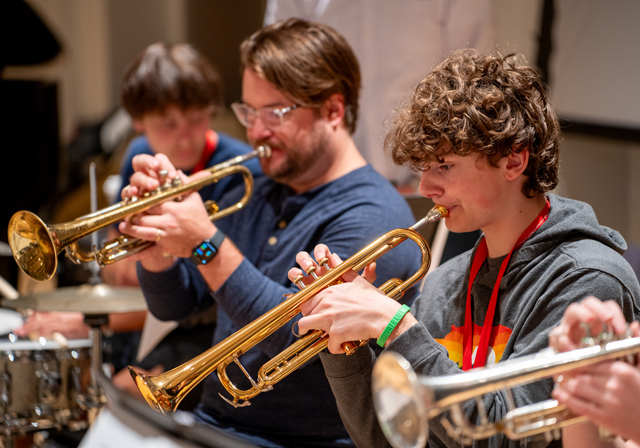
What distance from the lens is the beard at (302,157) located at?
6.08ft

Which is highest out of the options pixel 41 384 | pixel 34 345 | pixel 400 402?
pixel 400 402

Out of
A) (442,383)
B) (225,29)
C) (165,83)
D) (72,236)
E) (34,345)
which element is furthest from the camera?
(225,29)

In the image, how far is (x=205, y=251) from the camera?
1638 mm

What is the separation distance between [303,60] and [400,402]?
1218 mm

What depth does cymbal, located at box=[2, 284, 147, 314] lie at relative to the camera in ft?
6.72

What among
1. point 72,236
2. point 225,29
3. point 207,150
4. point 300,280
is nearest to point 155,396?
point 300,280

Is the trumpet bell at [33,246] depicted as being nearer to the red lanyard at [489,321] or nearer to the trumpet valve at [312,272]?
the trumpet valve at [312,272]

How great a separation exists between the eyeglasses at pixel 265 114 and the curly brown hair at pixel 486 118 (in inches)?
26.2

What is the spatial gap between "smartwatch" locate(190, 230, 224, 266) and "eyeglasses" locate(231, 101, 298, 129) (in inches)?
17.1

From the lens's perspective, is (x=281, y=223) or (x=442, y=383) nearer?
(x=442, y=383)

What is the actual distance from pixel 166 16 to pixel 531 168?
3855mm

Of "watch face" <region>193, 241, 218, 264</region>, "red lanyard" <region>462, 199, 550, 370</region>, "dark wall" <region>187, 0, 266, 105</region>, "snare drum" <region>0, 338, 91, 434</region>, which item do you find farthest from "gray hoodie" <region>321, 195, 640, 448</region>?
"dark wall" <region>187, 0, 266, 105</region>

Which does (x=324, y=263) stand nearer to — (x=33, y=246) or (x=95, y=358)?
(x=33, y=246)

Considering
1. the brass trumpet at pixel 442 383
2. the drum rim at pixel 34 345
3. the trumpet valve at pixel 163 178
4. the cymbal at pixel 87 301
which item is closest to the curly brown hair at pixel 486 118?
the brass trumpet at pixel 442 383
